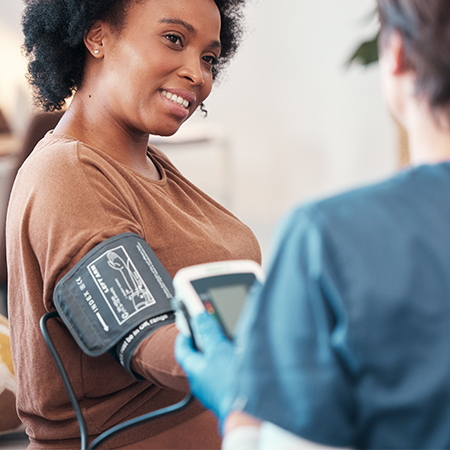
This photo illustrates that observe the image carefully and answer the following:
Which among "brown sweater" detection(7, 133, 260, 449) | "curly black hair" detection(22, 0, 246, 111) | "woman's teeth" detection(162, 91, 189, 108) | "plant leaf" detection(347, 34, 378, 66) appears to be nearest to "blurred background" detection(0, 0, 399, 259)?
"plant leaf" detection(347, 34, 378, 66)

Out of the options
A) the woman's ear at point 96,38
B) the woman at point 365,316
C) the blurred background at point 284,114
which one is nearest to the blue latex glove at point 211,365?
the woman at point 365,316

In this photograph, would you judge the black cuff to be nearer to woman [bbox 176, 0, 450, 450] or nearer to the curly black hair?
woman [bbox 176, 0, 450, 450]

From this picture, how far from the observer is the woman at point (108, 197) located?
2.78ft

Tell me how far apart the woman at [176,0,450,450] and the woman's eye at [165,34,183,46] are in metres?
0.69

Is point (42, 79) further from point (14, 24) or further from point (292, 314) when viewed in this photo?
point (14, 24)

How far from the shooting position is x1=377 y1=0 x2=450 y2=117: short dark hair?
0.43 metres

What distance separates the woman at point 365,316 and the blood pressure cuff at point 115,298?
358mm

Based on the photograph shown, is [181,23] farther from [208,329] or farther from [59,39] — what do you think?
[208,329]

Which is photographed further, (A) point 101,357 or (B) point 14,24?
(B) point 14,24

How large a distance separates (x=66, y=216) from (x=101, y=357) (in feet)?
0.79

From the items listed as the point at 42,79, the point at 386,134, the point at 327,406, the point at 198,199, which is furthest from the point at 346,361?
the point at 386,134

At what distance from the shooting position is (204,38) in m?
1.12

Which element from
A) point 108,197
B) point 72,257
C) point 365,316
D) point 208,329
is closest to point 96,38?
point 108,197

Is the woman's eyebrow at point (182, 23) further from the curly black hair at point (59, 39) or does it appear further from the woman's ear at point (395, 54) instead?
the woman's ear at point (395, 54)
